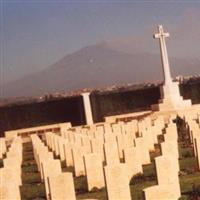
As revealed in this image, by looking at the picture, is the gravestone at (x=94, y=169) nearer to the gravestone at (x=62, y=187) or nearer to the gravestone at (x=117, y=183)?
the gravestone at (x=117, y=183)

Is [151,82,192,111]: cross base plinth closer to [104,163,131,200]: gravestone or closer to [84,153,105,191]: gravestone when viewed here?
[84,153,105,191]: gravestone

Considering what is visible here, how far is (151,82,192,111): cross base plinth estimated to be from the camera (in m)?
33.4

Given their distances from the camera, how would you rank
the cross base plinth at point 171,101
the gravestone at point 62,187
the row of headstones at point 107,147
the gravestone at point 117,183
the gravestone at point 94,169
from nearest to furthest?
the gravestone at point 62,187 < the gravestone at point 117,183 < the gravestone at point 94,169 < the row of headstones at point 107,147 < the cross base plinth at point 171,101

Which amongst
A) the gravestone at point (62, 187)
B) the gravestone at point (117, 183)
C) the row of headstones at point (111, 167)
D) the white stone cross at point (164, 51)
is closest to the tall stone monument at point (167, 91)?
the white stone cross at point (164, 51)

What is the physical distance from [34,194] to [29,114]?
25773 mm

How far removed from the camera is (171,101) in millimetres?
33562

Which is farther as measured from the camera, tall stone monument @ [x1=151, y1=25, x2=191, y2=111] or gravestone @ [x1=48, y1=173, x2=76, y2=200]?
tall stone monument @ [x1=151, y1=25, x2=191, y2=111]

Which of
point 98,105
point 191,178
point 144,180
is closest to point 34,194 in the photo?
point 144,180

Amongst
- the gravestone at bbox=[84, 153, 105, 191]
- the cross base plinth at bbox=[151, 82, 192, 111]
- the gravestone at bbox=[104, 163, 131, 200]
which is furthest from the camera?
the cross base plinth at bbox=[151, 82, 192, 111]

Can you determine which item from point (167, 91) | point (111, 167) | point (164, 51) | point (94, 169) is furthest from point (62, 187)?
point (167, 91)

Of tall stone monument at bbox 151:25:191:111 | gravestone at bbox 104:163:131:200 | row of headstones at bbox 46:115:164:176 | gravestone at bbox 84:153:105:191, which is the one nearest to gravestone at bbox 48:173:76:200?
gravestone at bbox 104:163:131:200

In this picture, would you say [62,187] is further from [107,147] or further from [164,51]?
[164,51]

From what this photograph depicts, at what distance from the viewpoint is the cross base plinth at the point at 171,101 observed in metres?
33.4

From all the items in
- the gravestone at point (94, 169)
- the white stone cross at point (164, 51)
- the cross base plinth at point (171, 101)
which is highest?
the white stone cross at point (164, 51)
